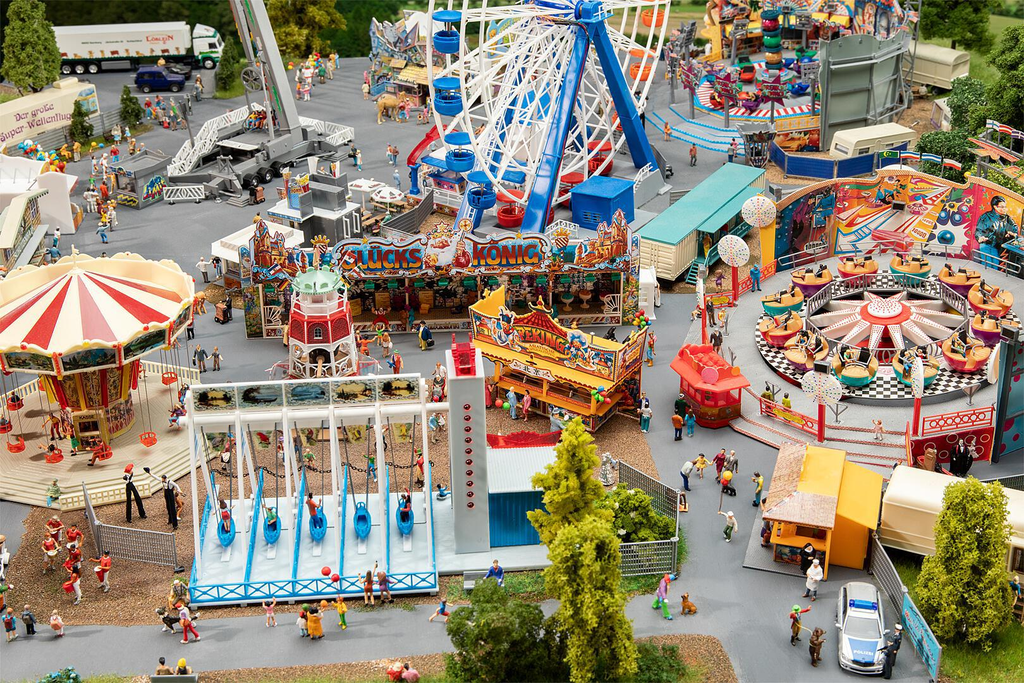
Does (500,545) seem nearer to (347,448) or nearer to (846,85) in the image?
(347,448)

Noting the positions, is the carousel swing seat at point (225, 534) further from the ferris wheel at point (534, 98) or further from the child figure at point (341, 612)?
the ferris wheel at point (534, 98)

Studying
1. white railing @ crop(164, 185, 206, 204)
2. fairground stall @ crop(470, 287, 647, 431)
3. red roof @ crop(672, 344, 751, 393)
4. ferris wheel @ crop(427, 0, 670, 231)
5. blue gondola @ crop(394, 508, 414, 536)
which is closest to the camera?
blue gondola @ crop(394, 508, 414, 536)

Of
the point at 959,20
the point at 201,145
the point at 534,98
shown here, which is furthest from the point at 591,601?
the point at 959,20

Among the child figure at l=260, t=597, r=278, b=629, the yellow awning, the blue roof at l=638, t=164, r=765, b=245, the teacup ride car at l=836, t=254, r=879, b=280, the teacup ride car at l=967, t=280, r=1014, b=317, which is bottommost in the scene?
the child figure at l=260, t=597, r=278, b=629

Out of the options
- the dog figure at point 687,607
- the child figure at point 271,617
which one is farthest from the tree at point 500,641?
the child figure at point 271,617

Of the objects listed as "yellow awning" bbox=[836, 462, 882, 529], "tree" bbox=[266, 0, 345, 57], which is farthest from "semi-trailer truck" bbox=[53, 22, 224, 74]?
"yellow awning" bbox=[836, 462, 882, 529]

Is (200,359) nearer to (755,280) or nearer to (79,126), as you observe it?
(755,280)

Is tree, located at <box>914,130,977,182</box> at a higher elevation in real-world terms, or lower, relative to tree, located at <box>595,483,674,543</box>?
higher

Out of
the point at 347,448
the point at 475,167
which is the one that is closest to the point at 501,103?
the point at 475,167

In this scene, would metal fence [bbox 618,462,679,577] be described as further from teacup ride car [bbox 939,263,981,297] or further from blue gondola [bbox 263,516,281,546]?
teacup ride car [bbox 939,263,981,297]
